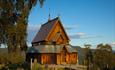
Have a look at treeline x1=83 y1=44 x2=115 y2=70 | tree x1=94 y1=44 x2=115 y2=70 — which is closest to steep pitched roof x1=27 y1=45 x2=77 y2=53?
treeline x1=83 y1=44 x2=115 y2=70

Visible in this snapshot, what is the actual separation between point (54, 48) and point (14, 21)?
75.6 feet

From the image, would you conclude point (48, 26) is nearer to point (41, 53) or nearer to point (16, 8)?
point (41, 53)

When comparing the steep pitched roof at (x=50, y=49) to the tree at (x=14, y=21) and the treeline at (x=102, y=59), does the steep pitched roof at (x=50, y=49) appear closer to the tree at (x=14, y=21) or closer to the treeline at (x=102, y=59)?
the treeline at (x=102, y=59)

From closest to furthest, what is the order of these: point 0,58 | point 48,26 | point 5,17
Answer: point 5,17 → point 0,58 → point 48,26

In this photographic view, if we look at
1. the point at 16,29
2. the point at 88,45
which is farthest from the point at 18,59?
the point at 16,29

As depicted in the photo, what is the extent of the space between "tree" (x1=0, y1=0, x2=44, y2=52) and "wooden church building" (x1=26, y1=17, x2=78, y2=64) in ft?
66.8

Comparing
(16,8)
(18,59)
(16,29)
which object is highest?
(16,8)

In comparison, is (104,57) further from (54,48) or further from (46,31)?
(46,31)

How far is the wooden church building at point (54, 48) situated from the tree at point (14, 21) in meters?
20.4

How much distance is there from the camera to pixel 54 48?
5591cm

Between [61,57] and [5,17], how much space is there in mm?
24808

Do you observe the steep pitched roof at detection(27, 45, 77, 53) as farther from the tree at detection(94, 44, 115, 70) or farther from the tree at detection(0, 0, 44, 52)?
the tree at detection(0, 0, 44, 52)

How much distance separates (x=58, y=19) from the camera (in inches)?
2254

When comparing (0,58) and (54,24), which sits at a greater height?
(54,24)
